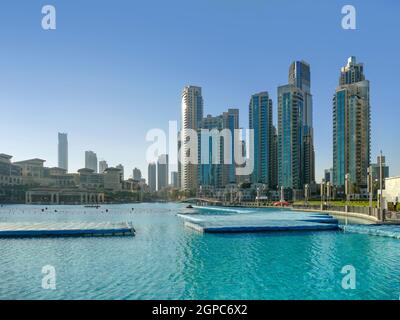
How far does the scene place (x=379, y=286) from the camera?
1891 centimetres

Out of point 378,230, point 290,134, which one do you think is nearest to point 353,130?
point 290,134

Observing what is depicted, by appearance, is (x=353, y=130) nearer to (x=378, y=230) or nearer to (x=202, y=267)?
(x=378, y=230)

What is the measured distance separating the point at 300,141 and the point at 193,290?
180 m

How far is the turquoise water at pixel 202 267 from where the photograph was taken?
1802 centimetres

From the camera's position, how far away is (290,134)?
7387 inches

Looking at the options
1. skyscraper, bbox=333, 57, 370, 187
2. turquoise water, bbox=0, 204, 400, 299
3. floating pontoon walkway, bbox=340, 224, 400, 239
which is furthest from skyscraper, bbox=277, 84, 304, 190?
turquoise water, bbox=0, 204, 400, 299

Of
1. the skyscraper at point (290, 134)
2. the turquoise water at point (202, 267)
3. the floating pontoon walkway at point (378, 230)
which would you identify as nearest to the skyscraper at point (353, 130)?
the skyscraper at point (290, 134)

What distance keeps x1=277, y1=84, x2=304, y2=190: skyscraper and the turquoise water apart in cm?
15362

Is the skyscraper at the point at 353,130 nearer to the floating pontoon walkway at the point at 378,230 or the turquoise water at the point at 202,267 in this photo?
the floating pontoon walkway at the point at 378,230

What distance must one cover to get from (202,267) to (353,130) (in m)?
156

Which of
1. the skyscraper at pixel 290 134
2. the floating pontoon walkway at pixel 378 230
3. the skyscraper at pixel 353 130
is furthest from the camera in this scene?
the skyscraper at pixel 290 134

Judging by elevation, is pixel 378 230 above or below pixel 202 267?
below

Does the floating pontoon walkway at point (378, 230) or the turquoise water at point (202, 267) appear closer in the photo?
the turquoise water at point (202, 267)

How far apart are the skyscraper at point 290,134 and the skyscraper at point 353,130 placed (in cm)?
2031
